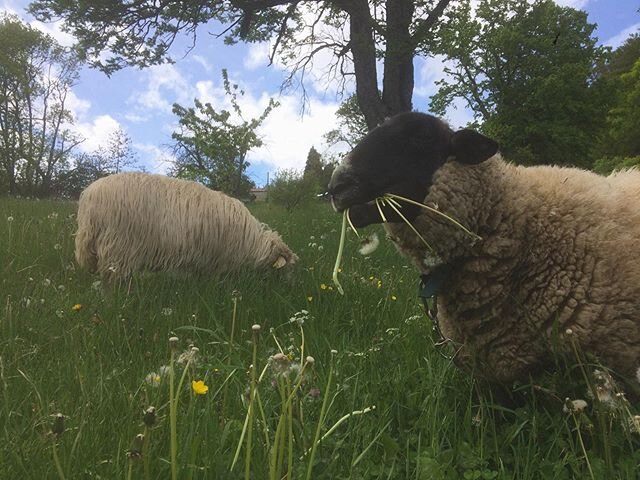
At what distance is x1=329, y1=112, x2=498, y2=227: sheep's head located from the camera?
227cm

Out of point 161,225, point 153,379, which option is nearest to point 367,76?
point 161,225

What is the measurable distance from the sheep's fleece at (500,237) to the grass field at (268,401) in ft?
0.71

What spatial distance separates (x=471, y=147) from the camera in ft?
7.68

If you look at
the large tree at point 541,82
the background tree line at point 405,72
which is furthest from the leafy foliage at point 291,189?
the large tree at point 541,82

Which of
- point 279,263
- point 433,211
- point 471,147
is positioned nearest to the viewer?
point 433,211

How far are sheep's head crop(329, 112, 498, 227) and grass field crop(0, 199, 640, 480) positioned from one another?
58 cm

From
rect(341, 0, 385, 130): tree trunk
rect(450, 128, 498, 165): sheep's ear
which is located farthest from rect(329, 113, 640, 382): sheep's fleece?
rect(341, 0, 385, 130): tree trunk

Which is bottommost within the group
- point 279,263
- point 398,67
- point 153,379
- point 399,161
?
point 153,379

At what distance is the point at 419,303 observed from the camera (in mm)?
3805

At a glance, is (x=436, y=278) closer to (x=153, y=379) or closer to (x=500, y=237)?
(x=500, y=237)

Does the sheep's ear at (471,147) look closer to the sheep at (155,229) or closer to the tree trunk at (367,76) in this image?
A: the sheep at (155,229)

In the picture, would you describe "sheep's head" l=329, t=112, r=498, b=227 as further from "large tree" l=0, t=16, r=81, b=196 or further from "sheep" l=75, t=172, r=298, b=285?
"large tree" l=0, t=16, r=81, b=196

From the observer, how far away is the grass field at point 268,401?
1.50m

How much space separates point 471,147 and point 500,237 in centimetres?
42
